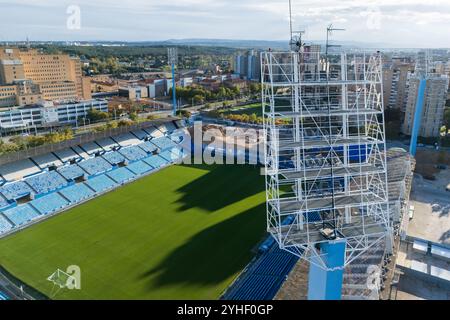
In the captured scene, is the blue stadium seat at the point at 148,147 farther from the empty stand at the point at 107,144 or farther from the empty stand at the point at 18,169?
the empty stand at the point at 18,169

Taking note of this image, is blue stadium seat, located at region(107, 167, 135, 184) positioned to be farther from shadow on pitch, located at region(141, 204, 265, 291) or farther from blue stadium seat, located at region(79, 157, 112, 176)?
shadow on pitch, located at region(141, 204, 265, 291)

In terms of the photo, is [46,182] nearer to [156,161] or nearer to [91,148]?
[91,148]

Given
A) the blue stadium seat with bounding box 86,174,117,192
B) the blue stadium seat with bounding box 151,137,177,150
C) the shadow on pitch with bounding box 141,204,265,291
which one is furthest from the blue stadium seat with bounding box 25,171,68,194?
the shadow on pitch with bounding box 141,204,265,291

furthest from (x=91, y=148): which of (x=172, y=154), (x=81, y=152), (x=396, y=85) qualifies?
(x=396, y=85)

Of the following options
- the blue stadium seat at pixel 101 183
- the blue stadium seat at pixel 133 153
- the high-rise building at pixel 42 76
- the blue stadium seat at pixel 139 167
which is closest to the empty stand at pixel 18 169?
the blue stadium seat at pixel 101 183

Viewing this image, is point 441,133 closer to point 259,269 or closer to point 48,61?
point 259,269

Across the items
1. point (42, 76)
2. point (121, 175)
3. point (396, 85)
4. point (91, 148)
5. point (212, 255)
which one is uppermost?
point (42, 76)
